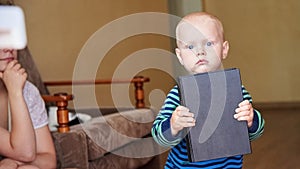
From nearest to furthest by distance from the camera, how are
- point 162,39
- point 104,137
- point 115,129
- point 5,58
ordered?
1. point 5,58
2. point 104,137
3. point 115,129
4. point 162,39

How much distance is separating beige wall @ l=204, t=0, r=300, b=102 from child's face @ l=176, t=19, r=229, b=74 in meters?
5.96

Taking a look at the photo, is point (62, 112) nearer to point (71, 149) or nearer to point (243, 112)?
point (71, 149)

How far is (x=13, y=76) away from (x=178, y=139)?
1.80 feet

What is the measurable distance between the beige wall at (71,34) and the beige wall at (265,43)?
196 cm

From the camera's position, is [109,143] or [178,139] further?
[109,143]

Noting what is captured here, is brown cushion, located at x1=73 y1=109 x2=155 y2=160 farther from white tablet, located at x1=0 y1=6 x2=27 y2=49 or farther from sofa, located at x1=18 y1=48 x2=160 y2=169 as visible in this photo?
white tablet, located at x1=0 y1=6 x2=27 y2=49

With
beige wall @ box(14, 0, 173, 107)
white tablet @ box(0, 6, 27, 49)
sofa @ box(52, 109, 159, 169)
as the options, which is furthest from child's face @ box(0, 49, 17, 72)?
beige wall @ box(14, 0, 173, 107)

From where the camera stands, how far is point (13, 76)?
48.4 inches

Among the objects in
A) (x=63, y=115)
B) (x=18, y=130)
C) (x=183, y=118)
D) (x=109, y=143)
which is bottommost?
(x=109, y=143)

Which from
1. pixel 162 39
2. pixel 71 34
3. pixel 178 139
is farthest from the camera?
pixel 162 39

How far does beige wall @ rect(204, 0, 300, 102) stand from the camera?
654 centimetres

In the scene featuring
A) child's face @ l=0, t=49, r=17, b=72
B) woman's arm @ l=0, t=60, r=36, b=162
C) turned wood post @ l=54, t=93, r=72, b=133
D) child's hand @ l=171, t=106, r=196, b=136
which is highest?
child's face @ l=0, t=49, r=17, b=72

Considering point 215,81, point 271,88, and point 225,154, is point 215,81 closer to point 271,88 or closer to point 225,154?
point 225,154

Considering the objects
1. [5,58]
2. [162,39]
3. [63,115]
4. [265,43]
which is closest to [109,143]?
[63,115]
